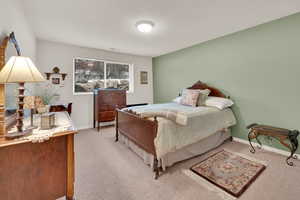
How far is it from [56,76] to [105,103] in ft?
4.74

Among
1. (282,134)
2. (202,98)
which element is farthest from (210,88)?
(282,134)

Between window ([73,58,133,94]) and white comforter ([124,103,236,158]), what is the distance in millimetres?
2515

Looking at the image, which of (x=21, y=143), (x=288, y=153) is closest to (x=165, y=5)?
(x=21, y=143)

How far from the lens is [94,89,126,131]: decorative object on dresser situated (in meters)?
3.72

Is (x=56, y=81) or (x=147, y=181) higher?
(x=56, y=81)

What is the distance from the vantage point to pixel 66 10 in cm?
Answer: 210

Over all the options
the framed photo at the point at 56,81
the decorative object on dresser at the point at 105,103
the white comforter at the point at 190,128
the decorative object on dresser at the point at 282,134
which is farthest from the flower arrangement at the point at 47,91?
the decorative object on dresser at the point at 282,134

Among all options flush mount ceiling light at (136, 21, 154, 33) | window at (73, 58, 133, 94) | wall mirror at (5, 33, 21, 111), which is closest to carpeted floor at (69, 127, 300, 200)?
wall mirror at (5, 33, 21, 111)

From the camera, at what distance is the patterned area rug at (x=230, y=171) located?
5.41ft

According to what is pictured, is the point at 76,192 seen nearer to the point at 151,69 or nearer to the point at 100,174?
the point at 100,174

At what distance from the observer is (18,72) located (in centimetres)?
98

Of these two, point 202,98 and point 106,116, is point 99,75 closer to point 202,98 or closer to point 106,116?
point 106,116

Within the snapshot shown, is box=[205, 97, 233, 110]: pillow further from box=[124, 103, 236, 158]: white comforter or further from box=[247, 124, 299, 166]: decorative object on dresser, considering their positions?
box=[247, 124, 299, 166]: decorative object on dresser

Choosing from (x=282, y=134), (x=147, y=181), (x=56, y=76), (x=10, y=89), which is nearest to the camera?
(x=10, y=89)
